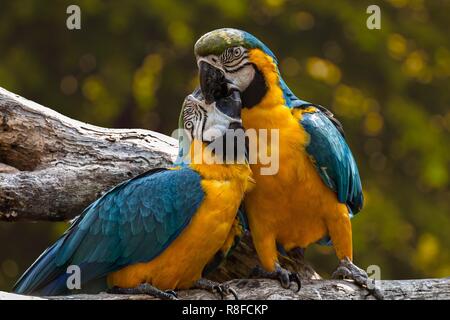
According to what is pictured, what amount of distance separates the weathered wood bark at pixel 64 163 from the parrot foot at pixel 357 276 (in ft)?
1.53

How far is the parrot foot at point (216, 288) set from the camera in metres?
4.55

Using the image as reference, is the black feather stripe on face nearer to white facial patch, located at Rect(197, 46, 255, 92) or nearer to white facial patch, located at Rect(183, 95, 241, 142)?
white facial patch, located at Rect(197, 46, 255, 92)

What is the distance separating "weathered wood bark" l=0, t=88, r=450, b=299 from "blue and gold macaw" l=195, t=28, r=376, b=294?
557 millimetres

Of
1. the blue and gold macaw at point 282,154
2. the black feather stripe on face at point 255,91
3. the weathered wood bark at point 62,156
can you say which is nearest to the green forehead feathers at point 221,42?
the blue and gold macaw at point 282,154

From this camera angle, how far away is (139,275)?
445cm

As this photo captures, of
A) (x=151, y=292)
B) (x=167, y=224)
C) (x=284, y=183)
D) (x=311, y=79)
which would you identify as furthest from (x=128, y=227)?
(x=311, y=79)

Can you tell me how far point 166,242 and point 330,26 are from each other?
18.1 feet

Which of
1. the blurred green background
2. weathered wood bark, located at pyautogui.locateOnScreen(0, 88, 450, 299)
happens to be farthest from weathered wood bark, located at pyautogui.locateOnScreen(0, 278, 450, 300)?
the blurred green background

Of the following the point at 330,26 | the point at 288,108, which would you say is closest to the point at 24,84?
the point at 330,26

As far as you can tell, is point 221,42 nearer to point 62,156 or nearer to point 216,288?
point 216,288

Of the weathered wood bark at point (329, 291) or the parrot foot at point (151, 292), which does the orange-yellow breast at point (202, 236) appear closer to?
the parrot foot at point (151, 292)

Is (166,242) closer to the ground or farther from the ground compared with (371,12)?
closer to the ground
